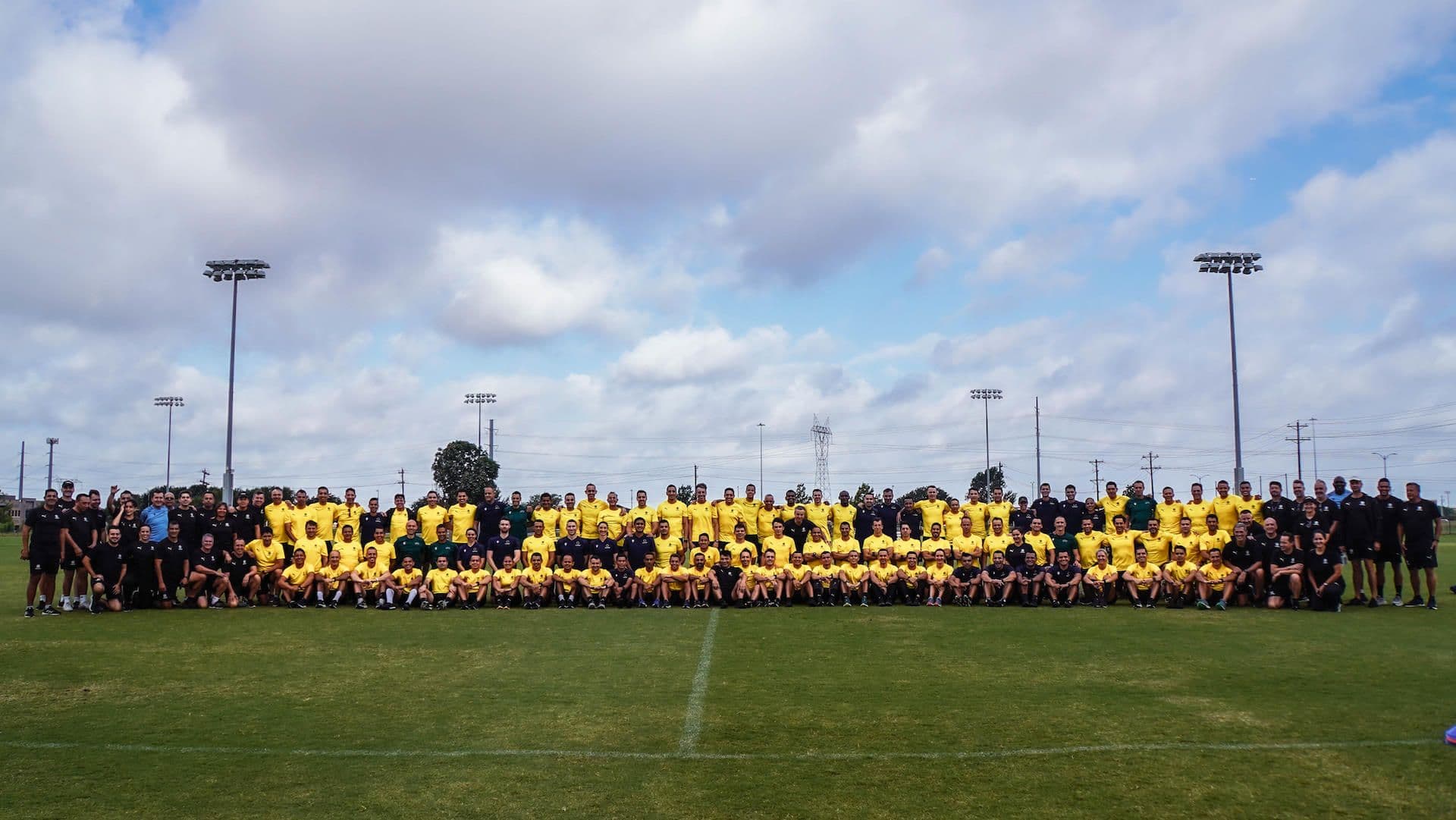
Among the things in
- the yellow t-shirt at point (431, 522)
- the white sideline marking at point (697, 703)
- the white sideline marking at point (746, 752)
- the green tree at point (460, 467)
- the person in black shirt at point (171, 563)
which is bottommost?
the white sideline marking at point (746, 752)

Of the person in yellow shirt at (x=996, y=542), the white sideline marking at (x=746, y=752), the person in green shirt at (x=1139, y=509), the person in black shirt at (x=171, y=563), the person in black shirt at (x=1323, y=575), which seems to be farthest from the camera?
the person in green shirt at (x=1139, y=509)

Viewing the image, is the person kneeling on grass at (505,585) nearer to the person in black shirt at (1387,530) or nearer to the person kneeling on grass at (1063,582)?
the person kneeling on grass at (1063,582)

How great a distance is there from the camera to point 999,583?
51.6 feet

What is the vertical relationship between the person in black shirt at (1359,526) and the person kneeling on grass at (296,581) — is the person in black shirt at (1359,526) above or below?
above

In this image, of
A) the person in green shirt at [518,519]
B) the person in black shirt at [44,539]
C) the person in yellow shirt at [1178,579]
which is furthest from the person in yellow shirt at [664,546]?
the person in black shirt at [44,539]

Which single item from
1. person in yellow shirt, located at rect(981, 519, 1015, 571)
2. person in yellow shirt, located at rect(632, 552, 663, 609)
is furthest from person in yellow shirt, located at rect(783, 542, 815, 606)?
person in yellow shirt, located at rect(981, 519, 1015, 571)

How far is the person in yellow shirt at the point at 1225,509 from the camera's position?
16.3 meters

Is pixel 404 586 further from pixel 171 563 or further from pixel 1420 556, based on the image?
pixel 1420 556

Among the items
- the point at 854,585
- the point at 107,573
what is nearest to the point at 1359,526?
the point at 854,585

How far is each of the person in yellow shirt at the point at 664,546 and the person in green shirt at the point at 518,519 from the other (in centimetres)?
251

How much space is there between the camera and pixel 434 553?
16359 mm

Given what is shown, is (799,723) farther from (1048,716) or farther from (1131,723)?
(1131,723)

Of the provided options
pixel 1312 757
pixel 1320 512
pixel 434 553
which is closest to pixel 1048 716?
pixel 1312 757

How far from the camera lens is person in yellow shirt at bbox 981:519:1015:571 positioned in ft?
54.6
